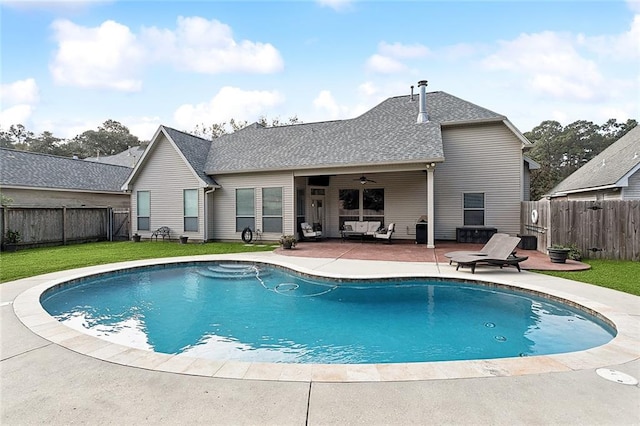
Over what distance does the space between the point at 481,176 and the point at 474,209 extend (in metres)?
1.46

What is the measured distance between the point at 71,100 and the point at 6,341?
15.9 meters

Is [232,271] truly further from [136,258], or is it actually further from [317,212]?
[317,212]

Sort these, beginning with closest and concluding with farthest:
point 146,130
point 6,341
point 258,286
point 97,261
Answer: point 6,341 → point 258,286 → point 97,261 → point 146,130

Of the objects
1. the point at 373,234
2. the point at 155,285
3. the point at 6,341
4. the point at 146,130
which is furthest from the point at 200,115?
the point at 6,341

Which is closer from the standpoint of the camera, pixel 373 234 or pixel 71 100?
pixel 373 234

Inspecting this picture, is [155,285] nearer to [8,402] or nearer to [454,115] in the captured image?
[8,402]

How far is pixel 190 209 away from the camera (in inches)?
618

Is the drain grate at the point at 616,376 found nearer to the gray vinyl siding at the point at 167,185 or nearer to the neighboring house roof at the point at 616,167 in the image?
the neighboring house roof at the point at 616,167

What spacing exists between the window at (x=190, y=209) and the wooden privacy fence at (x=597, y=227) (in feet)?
46.1

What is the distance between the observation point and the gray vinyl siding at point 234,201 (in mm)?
14648

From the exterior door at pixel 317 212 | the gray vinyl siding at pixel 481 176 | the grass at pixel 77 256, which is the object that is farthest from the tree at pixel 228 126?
the gray vinyl siding at pixel 481 176

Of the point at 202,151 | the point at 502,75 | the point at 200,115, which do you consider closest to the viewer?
the point at 502,75

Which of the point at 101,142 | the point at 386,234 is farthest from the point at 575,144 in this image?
the point at 101,142

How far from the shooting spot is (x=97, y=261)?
10344 millimetres
